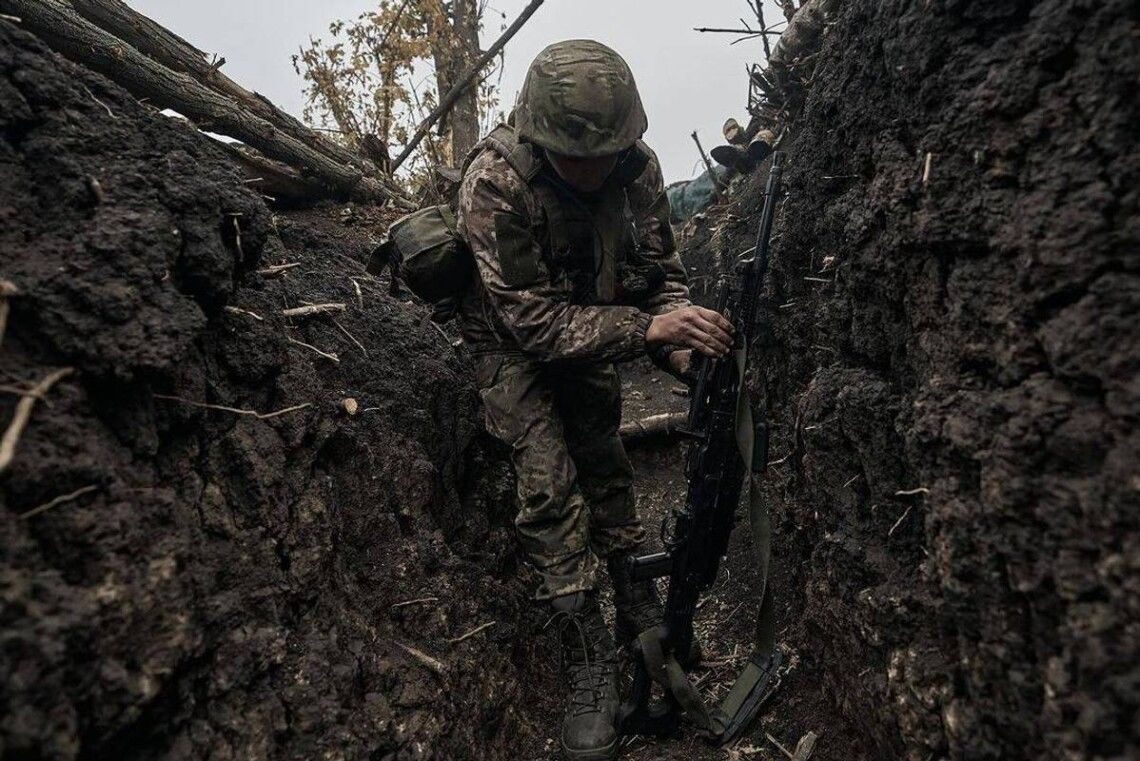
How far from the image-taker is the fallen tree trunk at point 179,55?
11.9 ft

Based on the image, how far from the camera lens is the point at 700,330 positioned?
2.56m

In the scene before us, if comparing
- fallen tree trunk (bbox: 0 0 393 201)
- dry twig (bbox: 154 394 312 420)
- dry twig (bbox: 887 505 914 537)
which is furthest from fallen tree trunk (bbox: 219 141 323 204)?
dry twig (bbox: 887 505 914 537)

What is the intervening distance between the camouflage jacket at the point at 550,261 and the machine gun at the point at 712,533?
14.5 inches

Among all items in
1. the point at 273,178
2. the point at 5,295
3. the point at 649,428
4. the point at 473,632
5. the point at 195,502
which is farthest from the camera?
the point at 649,428

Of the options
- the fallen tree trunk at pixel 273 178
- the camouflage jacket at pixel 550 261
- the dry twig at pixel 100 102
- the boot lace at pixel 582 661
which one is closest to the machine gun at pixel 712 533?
the boot lace at pixel 582 661

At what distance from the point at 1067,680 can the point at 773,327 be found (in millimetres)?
2451

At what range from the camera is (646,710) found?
8.77ft

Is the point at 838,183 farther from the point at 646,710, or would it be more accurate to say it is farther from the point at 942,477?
the point at 646,710

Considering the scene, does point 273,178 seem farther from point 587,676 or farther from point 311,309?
point 587,676

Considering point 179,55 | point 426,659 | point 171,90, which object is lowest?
point 426,659

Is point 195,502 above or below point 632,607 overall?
above

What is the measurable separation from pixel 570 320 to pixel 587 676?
143 cm

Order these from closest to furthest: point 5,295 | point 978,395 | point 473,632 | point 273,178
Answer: point 5,295, point 978,395, point 473,632, point 273,178

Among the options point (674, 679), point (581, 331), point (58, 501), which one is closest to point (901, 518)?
Result: point (674, 679)
